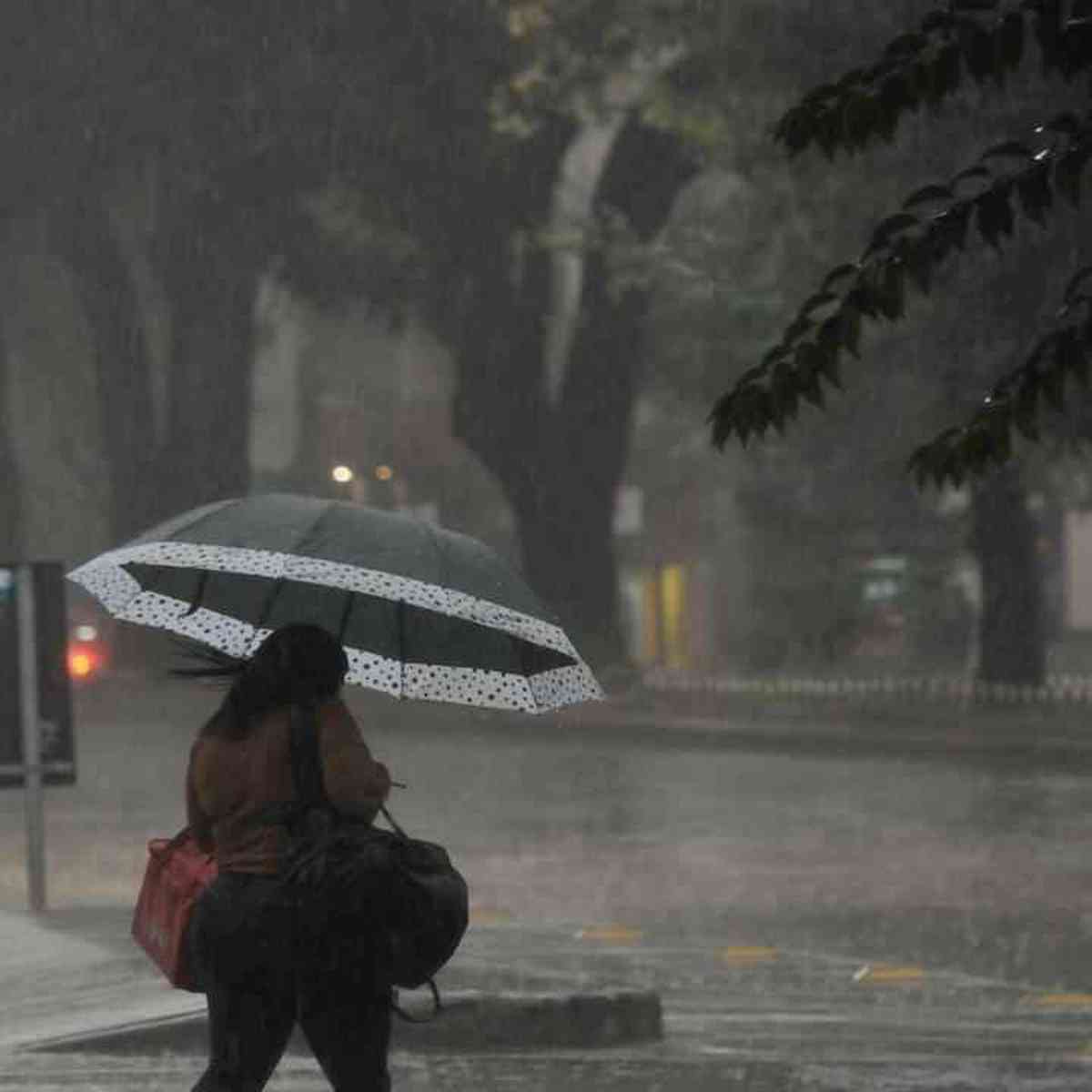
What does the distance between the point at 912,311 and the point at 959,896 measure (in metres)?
14.6

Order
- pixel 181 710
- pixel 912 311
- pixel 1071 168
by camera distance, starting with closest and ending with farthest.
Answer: pixel 1071 168 → pixel 912 311 → pixel 181 710

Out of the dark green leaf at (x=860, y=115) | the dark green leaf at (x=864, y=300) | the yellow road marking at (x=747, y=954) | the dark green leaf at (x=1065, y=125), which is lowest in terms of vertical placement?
the yellow road marking at (x=747, y=954)

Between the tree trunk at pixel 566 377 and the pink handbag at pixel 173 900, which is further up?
the tree trunk at pixel 566 377

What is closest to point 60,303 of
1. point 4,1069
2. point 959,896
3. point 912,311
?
point 912,311

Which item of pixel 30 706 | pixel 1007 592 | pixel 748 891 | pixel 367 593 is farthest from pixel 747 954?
pixel 1007 592

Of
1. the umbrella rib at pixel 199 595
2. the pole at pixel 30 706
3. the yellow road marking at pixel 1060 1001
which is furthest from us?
the pole at pixel 30 706

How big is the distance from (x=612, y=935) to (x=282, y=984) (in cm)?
762

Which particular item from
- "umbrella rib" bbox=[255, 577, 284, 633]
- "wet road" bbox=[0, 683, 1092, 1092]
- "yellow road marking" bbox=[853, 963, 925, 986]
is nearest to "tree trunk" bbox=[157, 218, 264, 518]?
"wet road" bbox=[0, 683, 1092, 1092]

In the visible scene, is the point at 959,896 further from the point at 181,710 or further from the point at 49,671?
the point at 181,710

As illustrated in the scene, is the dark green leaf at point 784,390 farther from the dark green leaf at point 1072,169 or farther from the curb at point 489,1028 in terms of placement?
the curb at point 489,1028

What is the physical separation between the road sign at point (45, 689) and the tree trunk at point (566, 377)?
22.7 m

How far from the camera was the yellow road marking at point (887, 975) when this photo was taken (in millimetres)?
12312

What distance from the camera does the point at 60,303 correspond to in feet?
164

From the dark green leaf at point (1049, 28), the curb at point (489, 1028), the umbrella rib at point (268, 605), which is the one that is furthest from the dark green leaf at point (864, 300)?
the curb at point (489, 1028)
